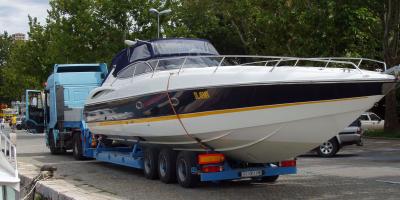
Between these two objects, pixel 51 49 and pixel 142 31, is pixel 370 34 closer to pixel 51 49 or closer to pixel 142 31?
pixel 142 31

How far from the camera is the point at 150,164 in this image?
1320 centimetres

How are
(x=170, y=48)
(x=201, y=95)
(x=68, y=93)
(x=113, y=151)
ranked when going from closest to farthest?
1. (x=201, y=95)
2. (x=170, y=48)
3. (x=113, y=151)
4. (x=68, y=93)

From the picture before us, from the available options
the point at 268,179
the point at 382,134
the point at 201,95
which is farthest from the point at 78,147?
the point at 382,134

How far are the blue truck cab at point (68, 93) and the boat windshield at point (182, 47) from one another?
7075mm

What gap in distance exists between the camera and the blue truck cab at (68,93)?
2023cm

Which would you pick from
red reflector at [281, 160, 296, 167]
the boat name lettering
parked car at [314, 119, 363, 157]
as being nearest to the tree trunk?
parked car at [314, 119, 363, 157]

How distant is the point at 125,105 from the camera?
1304 centimetres

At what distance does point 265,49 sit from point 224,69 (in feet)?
82.8

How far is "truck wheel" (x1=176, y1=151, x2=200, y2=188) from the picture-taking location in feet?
37.9

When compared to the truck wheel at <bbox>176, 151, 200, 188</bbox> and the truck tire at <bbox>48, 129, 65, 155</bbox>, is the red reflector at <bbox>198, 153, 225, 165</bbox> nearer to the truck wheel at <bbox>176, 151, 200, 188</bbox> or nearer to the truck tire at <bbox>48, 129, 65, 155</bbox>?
the truck wheel at <bbox>176, 151, 200, 188</bbox>

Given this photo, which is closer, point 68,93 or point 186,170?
point 186,170

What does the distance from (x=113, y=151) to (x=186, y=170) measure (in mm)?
4531

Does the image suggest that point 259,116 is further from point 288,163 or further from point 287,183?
point 287,183

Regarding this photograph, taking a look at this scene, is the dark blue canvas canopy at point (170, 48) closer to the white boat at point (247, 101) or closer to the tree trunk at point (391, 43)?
the white boat at point (247, 101)
